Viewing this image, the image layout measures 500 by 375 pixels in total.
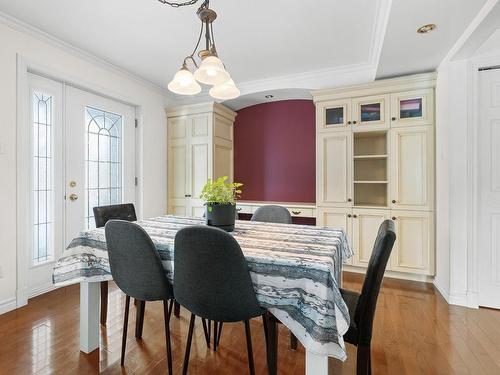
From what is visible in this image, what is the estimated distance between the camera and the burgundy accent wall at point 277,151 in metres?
3.93

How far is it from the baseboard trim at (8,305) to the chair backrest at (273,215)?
7.44 ft

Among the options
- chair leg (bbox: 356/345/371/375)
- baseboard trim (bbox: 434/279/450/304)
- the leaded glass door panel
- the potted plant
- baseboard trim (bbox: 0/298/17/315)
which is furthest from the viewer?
the leaded glass door panel

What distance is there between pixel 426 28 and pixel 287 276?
2.29 metres

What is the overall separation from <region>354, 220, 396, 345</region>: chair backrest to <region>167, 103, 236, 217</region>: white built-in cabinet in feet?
9.42

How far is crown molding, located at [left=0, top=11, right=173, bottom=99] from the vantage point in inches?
91.8

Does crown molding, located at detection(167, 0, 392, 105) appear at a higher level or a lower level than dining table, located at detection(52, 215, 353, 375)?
higher

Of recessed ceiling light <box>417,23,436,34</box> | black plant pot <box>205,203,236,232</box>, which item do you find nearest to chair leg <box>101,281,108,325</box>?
black plant pot <box>205,203,236,232</box>

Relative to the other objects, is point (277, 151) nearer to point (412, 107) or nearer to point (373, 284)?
point (412, 107)

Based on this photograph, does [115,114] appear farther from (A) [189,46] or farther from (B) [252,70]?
(B) [252,70]

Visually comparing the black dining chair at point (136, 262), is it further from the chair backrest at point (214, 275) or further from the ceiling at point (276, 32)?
the ceiling at point (276, 32)

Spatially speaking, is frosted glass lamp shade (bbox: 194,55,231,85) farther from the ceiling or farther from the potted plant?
the ceiling

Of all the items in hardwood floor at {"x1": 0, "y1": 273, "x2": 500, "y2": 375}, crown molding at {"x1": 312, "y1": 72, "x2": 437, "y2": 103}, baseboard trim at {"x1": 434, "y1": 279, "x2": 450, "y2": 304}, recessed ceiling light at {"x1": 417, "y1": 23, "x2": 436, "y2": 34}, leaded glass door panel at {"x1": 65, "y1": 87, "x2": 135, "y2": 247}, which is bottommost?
hardwood floor at {"x1": 0, "y1": 273, "x2": 500, "y2": 375}

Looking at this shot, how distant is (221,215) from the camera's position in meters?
1.74

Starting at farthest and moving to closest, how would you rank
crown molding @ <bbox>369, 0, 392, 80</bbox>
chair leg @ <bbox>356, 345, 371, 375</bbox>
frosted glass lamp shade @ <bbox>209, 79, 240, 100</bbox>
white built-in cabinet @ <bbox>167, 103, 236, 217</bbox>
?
1. white built-in cabinet @ <bbox>167, 103, 236, 217</bbox>
2. crown molding @ <bbox>369, 0, 392, 80</bbox>
3. frosted glass lamp shade @ <bbox>209, 79, 240, 100</bbox>
4. chair leg @ <bbox>356, 345, 371, 375</bbox>
